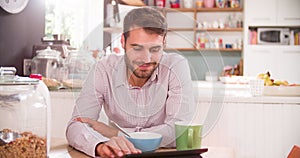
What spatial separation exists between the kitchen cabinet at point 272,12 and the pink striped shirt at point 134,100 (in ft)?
12.9

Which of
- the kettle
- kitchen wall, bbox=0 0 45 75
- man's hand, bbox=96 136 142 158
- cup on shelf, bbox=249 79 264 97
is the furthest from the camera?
the kettle

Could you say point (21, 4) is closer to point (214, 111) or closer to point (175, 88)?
point (175, 88)

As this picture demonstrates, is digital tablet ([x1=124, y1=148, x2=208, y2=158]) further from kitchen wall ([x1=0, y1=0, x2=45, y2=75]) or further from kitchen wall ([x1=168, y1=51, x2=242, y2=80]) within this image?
kitchen wall ([x1=0, y1=0, x2=45, y2=75])

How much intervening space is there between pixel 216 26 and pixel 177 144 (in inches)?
167

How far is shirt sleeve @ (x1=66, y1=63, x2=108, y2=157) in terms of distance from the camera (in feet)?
3.59

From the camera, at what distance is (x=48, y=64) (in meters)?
2.07

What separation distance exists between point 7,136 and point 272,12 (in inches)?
177

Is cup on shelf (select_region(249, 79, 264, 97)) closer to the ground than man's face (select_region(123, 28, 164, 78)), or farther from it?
closer to the ground

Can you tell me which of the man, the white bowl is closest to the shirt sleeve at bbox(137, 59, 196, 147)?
the man

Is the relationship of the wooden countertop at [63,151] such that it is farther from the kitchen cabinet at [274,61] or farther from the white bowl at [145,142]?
the kitchen cabinet at [274,61]

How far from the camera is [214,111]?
3.34 ft

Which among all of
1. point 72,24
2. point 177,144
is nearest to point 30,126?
point 177,144

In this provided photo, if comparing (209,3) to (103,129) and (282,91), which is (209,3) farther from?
(103,129)

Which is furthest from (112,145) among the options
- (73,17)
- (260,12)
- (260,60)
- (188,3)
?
(188,3)
